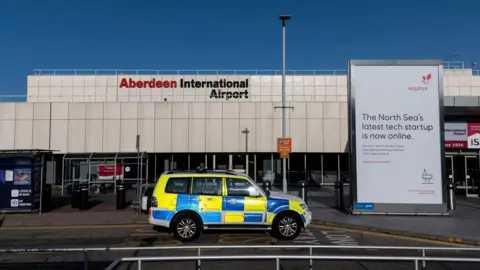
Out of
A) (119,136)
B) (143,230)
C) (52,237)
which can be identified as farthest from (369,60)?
(119,136)

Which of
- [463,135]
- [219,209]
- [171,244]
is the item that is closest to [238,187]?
[219,209]

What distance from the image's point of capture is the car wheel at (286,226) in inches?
422

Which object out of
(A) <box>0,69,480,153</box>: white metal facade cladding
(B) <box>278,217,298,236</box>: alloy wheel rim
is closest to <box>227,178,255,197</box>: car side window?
(B) <box>278,217,298,236</box>: alloy wheel rim

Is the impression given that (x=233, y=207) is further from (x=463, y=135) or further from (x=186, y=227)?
(x=463, y=135)

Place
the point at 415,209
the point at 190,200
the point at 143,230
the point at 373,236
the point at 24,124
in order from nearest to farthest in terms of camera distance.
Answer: the point at 190,200, the point at 373,236, the point at 143,230, the point at 415,209, the point at 24,124

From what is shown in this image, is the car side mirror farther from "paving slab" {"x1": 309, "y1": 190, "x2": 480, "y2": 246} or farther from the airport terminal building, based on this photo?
the airport terminal building

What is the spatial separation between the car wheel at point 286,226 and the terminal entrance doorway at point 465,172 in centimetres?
1646

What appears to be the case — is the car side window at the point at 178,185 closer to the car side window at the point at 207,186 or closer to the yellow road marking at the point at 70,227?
the car side window at the point at 207,186

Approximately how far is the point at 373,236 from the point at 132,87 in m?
31.1

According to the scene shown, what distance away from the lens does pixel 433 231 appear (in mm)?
11688

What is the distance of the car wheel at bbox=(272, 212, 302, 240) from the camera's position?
10.7 meters

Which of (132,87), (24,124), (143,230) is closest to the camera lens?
(143,230)

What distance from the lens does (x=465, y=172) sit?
24641mm

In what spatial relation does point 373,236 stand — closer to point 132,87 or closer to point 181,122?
point 181,122
